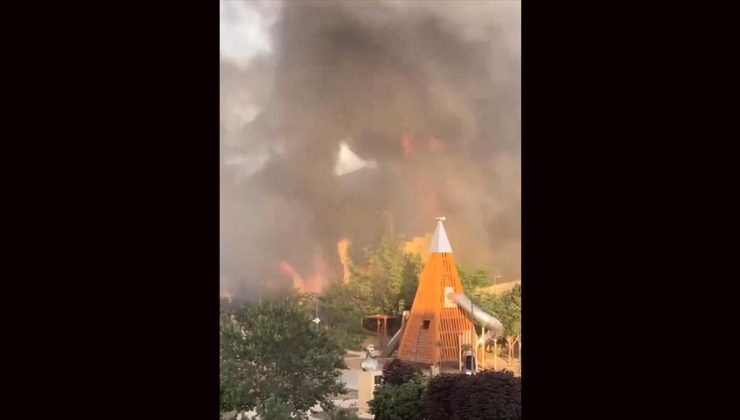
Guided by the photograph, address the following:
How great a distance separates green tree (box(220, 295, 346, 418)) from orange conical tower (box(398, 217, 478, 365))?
0.59 meters

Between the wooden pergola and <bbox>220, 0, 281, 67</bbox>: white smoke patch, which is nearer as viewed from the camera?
<bbox>220, 0, 281, 67</bbox>: white smoke patch

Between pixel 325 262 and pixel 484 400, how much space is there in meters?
1.47

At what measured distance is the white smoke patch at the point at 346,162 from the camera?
18.0ft

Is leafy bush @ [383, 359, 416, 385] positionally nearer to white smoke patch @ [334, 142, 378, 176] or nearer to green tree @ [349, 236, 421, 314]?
green tree @ [349, 236, 421, 314]

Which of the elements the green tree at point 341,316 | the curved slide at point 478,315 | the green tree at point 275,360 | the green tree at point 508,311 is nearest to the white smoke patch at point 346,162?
the green tree at point 341,316

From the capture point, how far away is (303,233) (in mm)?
5445

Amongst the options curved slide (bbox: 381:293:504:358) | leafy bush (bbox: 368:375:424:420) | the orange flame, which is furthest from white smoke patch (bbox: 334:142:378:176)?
leafy bush (bbox: 368:375:424:420)

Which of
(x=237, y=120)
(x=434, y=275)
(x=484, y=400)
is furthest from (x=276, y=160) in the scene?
(x=484, y=400)

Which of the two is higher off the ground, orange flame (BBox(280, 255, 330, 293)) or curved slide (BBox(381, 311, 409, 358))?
orange flame (BBox(280, 255, 330, 293))

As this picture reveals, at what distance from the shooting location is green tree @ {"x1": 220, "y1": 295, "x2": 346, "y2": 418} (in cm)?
542

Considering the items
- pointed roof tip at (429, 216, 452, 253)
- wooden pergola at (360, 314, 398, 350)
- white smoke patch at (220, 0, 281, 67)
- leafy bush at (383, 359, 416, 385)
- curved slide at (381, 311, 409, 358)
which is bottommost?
leafy bush at (383, 359, 416, 385)

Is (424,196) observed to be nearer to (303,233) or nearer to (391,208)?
(391,208)

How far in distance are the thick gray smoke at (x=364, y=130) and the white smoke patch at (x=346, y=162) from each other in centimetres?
1

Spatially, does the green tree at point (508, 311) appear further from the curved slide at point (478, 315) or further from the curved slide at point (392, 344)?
the curved slide at point (392, 344)
